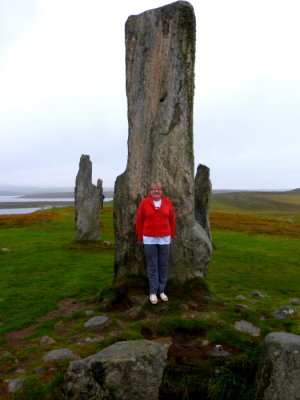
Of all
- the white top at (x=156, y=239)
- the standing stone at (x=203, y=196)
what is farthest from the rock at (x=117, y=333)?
the standing stone at (x=203, y=196)

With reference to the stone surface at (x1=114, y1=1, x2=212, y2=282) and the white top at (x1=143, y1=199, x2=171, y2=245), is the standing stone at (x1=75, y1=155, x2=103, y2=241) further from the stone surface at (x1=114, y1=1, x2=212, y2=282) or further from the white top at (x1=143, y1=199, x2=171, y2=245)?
the white top at (x1=143, y1=199, x2=171, y2=245)

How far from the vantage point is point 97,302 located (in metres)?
10.4

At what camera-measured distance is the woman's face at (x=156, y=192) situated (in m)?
9.02

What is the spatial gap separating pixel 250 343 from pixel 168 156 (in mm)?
4983

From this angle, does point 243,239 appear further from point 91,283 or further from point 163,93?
point 163,93

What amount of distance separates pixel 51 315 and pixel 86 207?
13.2m

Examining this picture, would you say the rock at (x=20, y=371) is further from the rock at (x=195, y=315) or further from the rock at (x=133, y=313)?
the rock at (x=195, y=315)

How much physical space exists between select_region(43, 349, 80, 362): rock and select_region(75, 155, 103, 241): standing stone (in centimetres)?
1612

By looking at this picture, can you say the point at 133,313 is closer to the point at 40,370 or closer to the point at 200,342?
the point at 200,342

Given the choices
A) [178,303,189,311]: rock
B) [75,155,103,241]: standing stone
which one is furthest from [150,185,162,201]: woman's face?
[75,155,103,241]: standing stone

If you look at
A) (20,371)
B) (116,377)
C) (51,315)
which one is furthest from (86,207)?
(116,377)

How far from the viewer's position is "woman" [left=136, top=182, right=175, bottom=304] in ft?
29.7

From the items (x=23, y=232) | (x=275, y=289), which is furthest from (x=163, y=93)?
(x=23, y=232)

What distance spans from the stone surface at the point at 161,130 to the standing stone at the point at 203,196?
20.3ft
